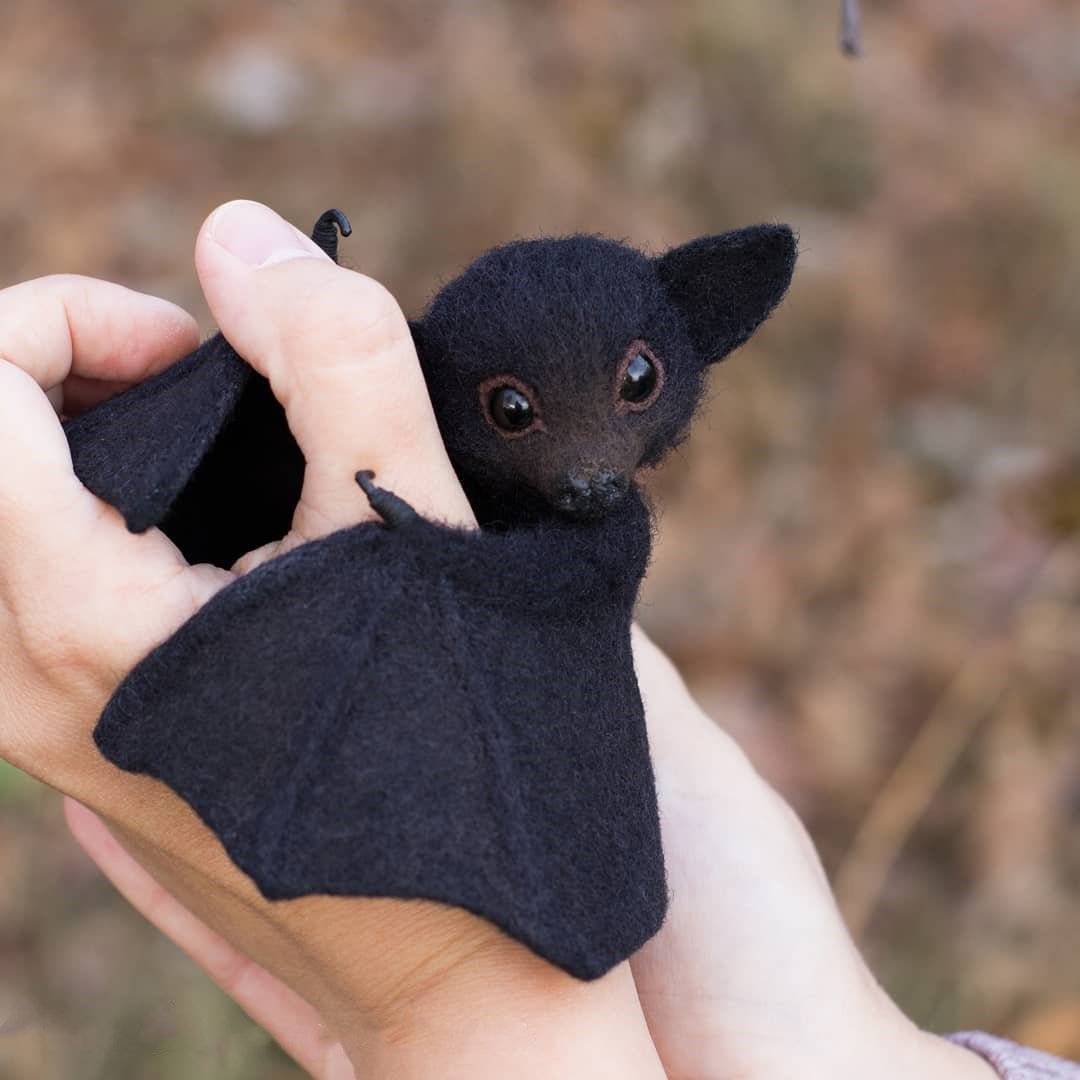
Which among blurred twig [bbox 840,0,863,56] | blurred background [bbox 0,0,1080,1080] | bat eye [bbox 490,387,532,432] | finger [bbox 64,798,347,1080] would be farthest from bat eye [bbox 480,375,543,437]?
blurred background [bbox 0,0,1080,1080]

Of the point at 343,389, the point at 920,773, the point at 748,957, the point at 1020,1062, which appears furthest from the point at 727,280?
the point at 920,773

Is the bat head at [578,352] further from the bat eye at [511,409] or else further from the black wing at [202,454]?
the black wing at [202,454]

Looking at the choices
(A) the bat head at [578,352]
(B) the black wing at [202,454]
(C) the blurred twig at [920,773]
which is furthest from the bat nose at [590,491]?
(C) the blurred twig at [920,773]

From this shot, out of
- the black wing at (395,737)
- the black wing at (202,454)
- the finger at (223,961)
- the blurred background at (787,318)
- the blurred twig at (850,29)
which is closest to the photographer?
the black wing at (395,737)

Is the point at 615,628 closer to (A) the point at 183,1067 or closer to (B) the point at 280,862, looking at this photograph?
(B) the point at 280,862

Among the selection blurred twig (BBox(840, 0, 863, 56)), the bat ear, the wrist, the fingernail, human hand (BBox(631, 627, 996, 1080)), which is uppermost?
blurred twig (BBox(840, 0, 863, 56))

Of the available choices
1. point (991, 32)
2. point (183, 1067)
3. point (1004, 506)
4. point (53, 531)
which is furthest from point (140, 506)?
point (991, 32)

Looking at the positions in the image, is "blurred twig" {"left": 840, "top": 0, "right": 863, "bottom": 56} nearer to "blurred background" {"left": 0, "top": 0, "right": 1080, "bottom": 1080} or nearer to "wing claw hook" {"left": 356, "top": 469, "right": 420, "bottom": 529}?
"wing claw hook" {"left": 356, "top": 469, "right": 420, "bottom": 529}
